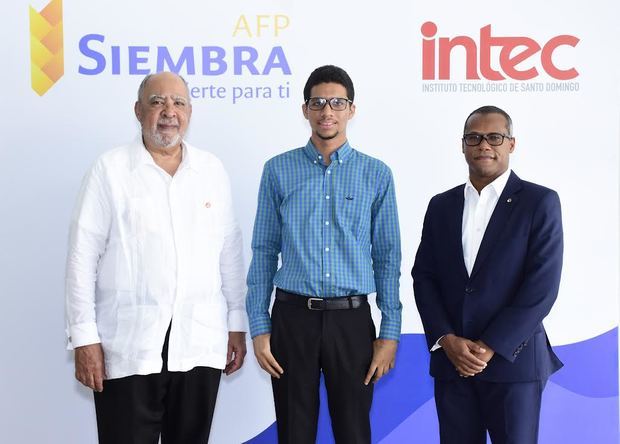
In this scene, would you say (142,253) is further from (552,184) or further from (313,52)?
(552,184)

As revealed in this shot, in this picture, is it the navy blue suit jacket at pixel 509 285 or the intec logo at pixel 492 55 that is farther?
the intec logo at pixel 492 55

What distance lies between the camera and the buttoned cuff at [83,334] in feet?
7.45

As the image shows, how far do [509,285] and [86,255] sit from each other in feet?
4.83

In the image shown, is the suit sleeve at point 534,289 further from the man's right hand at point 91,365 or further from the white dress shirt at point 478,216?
the man's right hand at point 91,365

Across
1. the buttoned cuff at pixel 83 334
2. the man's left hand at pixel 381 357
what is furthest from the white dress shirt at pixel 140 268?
the man's left hand at pixel 381 357

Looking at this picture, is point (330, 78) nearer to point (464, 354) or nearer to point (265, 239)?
point (265, 239)

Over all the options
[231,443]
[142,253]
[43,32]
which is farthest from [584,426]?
[43,32]

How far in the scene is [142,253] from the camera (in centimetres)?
231

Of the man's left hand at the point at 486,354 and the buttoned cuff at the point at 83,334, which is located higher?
the buttoned cuff at the point at 83,334

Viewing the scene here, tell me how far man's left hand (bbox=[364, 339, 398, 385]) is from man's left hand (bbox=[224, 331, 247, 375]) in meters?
0.52

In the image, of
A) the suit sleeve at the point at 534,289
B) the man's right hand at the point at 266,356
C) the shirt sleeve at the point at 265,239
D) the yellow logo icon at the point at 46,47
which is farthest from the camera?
the yellow logo icon at the point at 46,47

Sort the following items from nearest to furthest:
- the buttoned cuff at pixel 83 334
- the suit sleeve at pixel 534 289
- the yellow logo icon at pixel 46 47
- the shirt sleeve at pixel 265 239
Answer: the suit sleeve at pixel 534 289 → the buttoned cuff at pixel 83 334 → the shirt sleeve at pixel 265 239 → the yellow logo icon at pixel 46 47

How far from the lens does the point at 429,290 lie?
94.1 inches

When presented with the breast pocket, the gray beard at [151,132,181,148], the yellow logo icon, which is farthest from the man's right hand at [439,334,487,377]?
the yellow logo icon
